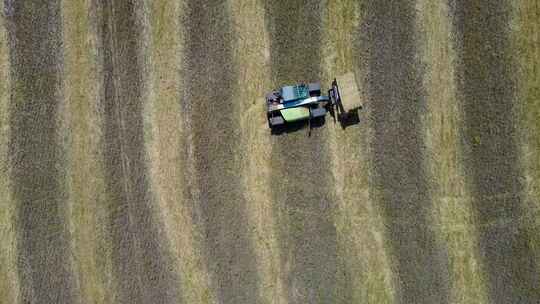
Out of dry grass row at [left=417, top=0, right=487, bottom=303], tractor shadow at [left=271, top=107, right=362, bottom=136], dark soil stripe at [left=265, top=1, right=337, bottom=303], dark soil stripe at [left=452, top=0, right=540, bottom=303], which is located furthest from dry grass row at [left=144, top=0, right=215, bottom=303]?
dark soil stripe at [left=452, top=0, right=540, bottom=303]

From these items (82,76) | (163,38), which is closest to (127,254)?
(82,76)

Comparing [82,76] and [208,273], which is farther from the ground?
[82,76]

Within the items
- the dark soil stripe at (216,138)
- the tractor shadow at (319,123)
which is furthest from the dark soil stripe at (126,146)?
the tractor shadow at (319,123)

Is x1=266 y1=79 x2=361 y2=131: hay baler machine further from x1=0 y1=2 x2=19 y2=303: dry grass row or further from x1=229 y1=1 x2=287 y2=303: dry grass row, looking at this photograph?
x1=0 y1=2 x2=19 y2=303: dry grass row

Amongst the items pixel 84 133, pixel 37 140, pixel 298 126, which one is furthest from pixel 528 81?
pixel 37 140

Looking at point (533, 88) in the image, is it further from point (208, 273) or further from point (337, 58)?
point (208, 273)

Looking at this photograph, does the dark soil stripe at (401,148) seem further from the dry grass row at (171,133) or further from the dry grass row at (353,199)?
the dry grass row at (171,133)

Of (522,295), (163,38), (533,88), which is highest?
(163,38)
